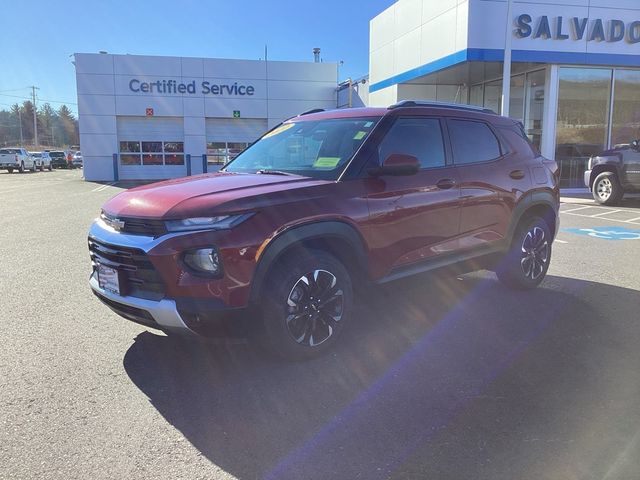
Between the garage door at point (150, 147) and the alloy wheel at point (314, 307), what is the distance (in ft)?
89.1

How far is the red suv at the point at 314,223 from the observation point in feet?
11.1

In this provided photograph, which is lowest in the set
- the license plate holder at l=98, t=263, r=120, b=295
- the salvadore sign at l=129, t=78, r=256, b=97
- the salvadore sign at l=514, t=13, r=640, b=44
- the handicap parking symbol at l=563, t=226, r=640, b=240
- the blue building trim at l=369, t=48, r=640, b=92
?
the handicap parking symbol at l=563, t=226, r=640, b=240

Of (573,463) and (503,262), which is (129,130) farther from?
(573,463)

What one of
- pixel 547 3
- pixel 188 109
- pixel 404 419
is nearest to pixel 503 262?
pixel 404 419

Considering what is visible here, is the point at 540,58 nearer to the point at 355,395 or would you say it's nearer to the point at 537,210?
the point at 537,210

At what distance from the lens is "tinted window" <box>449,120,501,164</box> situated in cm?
502

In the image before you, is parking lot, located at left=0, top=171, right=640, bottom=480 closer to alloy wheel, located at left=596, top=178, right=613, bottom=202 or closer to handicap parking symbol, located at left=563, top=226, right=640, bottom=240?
handicap parking symbol, located at left=563, top=226, right=640, bottom=240

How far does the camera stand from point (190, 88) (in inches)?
1148

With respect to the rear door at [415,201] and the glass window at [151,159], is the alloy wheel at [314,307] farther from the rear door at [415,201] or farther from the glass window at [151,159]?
the glass window at [151,159]

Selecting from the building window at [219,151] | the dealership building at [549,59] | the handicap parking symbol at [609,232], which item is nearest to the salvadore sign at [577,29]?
the dealership building at [549,59]

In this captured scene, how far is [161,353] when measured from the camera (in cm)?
420

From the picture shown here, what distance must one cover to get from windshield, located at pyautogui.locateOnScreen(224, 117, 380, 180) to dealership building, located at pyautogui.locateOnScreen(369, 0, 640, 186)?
13241 mm

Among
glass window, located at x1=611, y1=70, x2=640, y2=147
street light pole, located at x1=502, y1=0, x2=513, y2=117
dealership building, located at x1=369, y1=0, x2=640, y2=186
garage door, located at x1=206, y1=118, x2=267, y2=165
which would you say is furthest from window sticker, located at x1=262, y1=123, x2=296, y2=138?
garage door, located at x1=206, y1=118, x2=267, y2=165

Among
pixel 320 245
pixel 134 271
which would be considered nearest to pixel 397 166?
pixel 320 245
